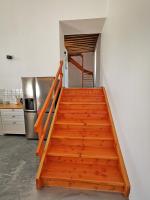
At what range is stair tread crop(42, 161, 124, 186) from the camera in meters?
1.81

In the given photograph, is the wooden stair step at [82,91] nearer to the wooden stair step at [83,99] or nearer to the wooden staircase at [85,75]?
the wooden stair step at [83,99]

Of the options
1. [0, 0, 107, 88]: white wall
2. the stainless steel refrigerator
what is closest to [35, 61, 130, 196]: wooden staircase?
the stainless steel refrigerator

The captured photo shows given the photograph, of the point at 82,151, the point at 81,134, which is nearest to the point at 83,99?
the point at 81,134

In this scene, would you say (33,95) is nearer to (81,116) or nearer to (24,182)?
(81,116)

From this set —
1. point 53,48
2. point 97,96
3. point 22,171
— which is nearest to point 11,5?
point 53,48

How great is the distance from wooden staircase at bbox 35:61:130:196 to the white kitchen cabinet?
1.26 m

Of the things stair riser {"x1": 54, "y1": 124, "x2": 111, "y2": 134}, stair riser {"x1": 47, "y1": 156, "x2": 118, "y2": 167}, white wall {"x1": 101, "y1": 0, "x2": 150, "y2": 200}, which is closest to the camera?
white wall {"x1": 101, "y1": 0, "x2": 150, "y2": 200}

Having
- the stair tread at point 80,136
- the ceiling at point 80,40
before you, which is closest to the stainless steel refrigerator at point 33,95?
the stair tread at point 80,136

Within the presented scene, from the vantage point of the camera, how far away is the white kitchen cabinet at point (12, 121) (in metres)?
3.57

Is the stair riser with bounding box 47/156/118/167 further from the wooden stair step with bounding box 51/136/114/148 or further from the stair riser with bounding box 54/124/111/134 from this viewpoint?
the stair riser with bounding box 54/124/111/134

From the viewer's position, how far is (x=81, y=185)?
1832 millimetres

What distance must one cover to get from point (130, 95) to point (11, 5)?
12.8 ft

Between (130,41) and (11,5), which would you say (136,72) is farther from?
(11,5)

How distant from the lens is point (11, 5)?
353 centimetres
